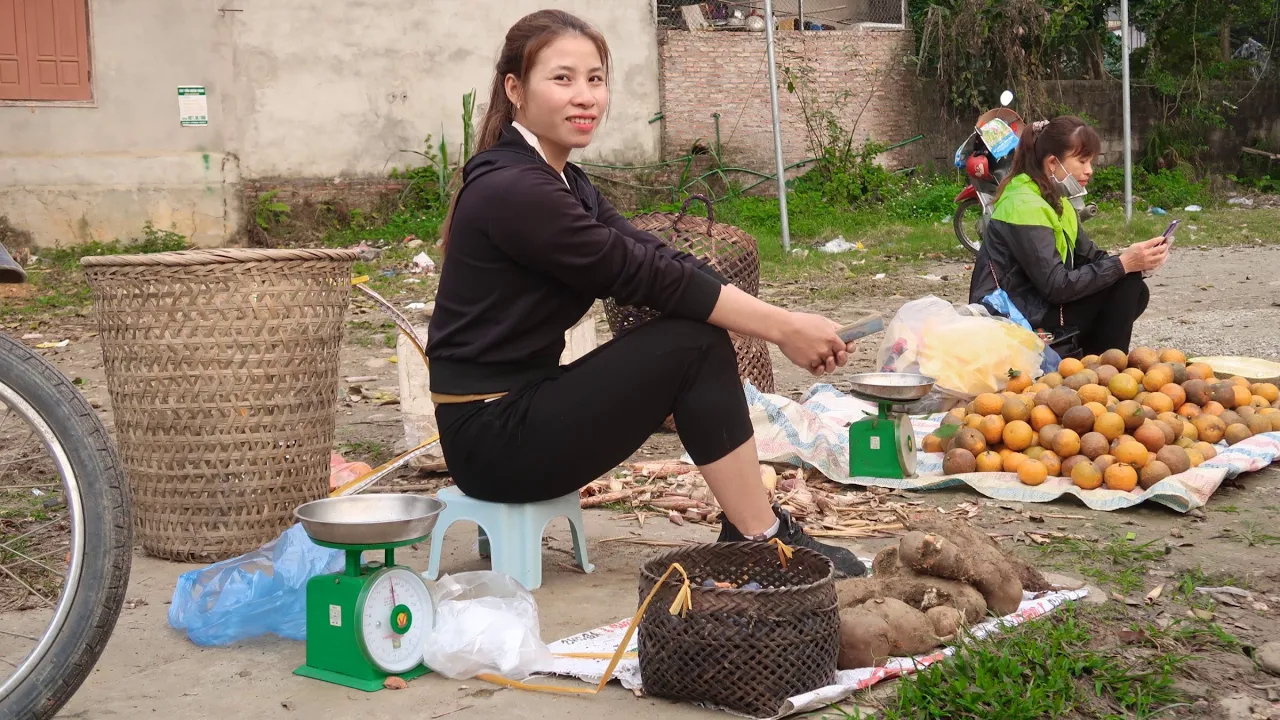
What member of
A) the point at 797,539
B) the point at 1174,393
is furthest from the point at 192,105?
the point at 797,539

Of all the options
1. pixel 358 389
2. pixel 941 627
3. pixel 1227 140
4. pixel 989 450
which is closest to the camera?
pixel 941 627

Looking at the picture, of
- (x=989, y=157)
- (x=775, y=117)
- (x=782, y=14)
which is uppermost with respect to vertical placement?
(x=782, y=14)

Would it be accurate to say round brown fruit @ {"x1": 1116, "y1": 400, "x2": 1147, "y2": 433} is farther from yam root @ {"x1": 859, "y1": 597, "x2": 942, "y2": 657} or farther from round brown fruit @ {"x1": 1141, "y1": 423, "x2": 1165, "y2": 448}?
yam root @ {"x1": 859, "y1": 597, "x2": 942, "y2": 657}

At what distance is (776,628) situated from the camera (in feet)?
7.27

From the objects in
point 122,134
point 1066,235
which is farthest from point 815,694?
point 122,134

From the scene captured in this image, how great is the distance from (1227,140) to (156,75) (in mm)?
11960

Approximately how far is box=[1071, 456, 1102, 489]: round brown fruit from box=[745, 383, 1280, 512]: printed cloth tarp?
0.02 m

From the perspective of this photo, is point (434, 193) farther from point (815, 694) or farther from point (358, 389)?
point (815, 694)

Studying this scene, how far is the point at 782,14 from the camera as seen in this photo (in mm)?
13938

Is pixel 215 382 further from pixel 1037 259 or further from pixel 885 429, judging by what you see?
pixel 1037 259

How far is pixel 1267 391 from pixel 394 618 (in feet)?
11.5

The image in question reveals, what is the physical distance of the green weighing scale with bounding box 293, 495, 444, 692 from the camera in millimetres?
2336

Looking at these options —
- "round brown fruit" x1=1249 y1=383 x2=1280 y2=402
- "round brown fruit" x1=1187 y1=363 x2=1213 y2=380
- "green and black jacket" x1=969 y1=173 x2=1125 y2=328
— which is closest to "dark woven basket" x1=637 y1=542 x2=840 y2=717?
"round brown fruit" x1=1187 y1=363 x2=1213 y2=380

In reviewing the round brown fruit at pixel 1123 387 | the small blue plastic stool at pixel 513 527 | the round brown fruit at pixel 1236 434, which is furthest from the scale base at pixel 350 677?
the round brown fruit at pixel 1236 434
